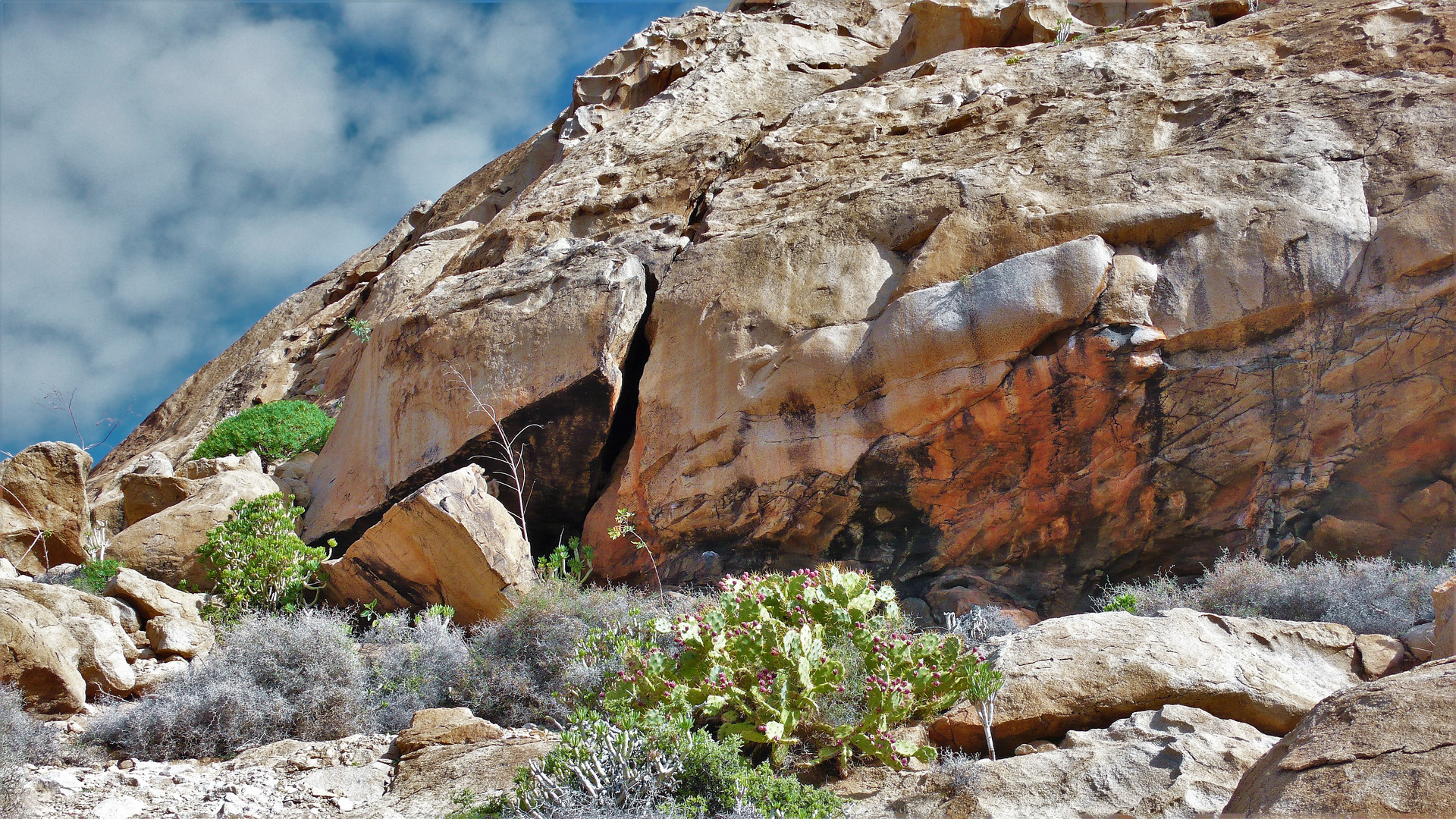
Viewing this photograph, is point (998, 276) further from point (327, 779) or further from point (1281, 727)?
point (327, 779)

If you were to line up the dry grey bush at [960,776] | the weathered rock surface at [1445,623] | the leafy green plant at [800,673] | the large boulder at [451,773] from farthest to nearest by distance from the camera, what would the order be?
the large boulder at [451,773] → the leafy green plant at [800,673] → the weathered rock surface at [1445,623] → the dry grey bush at [960,776]

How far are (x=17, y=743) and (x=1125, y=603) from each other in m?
7.49

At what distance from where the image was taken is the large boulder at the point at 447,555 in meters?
8.09

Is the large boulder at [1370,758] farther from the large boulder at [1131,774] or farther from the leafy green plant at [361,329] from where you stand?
the leafy green plant at [361,329]

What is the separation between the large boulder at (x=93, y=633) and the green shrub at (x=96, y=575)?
3.69 feet

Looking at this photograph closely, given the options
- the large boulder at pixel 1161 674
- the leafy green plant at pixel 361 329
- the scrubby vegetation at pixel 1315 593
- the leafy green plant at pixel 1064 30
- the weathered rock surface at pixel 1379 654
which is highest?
the leafy green plant at pixel 1064 30

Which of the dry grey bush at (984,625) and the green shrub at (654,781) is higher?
the green shrub at (654,781)

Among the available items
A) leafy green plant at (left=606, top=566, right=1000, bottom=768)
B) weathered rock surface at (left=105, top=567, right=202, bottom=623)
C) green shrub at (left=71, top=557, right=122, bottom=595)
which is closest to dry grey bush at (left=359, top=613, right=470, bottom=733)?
weathered rock surface at (left=105, top=567, right=202, bottom=623)

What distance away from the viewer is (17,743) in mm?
5457

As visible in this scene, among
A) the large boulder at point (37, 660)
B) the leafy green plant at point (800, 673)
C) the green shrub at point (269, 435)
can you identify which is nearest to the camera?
the leafy green plant at point (800, 673)

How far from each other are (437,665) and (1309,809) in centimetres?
592

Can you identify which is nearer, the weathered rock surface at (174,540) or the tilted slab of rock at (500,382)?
the weathered rock surface at (174,540)

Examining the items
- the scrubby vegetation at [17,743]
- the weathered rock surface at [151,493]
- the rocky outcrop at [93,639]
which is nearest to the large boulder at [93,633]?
the rocky outcrop at [93,639]

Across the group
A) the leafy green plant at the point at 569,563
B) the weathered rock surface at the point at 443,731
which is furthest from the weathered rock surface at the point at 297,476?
the weathered rock surface at the point at 443,731
